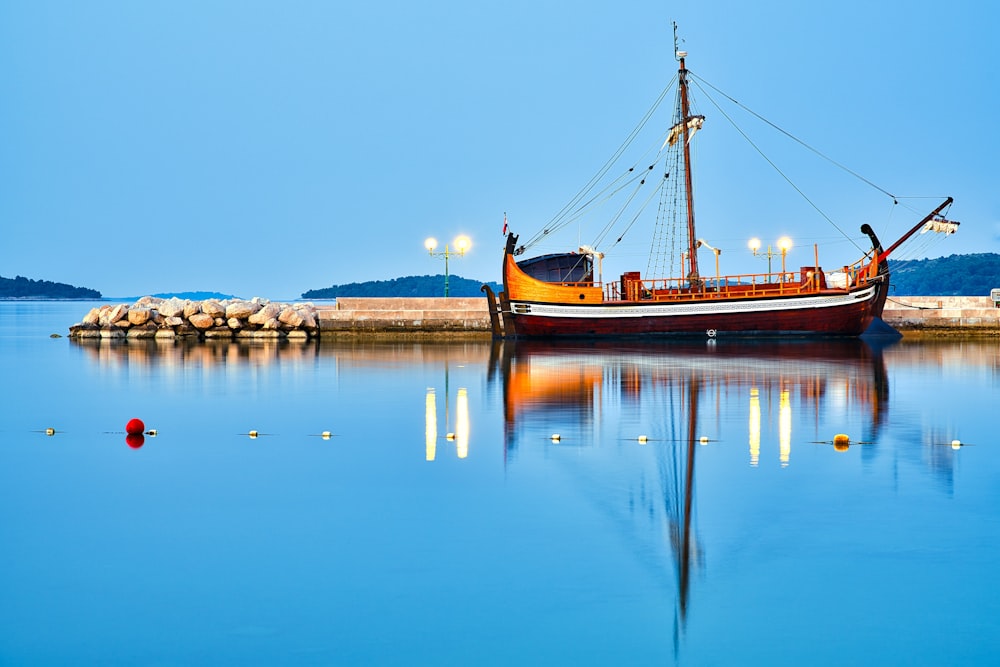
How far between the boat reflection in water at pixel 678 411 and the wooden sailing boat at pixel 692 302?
8.41 metres

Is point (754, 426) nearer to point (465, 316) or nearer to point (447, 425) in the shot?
point (447, 425)

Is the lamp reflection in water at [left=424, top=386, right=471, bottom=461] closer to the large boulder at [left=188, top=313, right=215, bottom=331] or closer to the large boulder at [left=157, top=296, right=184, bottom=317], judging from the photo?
the large boulder at [left=188, top=313, right=215, bottom=331]

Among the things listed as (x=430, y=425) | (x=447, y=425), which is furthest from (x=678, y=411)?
(x=430, y=425)

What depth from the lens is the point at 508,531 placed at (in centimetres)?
823

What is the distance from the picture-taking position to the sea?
587 cm

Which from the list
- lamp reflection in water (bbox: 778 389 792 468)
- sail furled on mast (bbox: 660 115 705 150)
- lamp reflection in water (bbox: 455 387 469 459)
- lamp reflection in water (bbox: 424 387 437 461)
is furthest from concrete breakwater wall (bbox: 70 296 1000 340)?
lamp reflection in water (bbox: 778 389 792 468)

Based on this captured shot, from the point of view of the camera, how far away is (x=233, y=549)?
305 inches

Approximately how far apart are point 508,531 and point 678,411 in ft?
26.3

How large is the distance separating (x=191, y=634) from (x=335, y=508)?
3.34 m

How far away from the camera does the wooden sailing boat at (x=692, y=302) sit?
3691 cm

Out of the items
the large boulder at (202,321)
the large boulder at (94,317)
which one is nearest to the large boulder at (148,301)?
the large boulder at (94,317)

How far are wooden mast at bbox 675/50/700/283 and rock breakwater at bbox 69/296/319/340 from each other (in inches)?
607

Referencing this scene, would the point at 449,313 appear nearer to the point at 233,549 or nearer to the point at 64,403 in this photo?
the point at 64,403

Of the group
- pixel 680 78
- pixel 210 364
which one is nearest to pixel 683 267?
pixel 680 78
